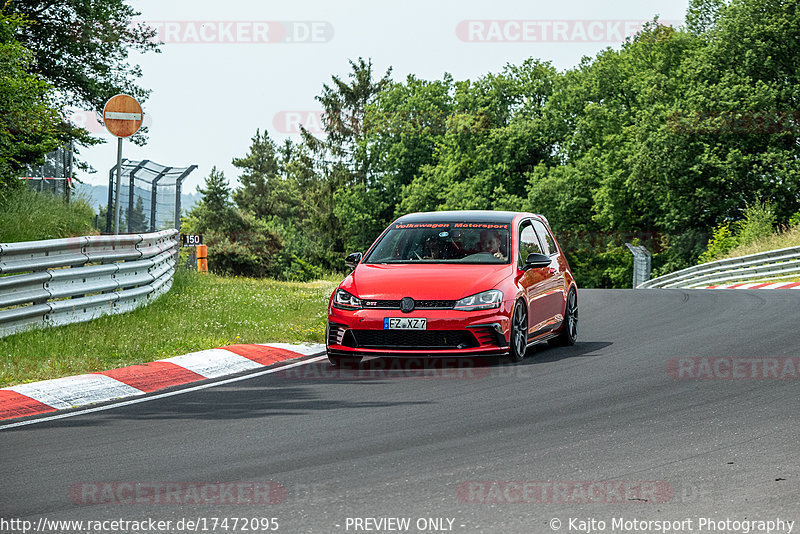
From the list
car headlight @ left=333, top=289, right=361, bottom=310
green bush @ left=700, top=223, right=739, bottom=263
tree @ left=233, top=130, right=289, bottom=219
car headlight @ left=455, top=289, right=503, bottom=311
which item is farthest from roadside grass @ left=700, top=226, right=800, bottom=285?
tree @ left=233, top=130, right=289, bottom=219

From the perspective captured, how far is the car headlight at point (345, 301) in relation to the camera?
10.6m

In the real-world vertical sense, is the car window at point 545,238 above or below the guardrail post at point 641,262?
above

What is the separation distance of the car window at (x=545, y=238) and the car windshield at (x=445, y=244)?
1.03 m

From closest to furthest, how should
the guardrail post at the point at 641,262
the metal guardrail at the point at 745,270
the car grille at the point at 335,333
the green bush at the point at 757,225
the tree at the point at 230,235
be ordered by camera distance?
1. the car grille at the point at 335,333
2. the metal guardrail at the point at 745,270
3. the green bush at the point at 757,225
4. the guardrail post at the point at 641,262
5. the tree at the point at 230,235

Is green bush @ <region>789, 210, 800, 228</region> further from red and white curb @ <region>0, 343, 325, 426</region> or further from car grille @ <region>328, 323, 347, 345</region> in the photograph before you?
car grille @ <region>328, 323, 347, 345</region>

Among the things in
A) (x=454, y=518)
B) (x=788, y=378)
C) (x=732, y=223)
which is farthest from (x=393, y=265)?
(x=732, y=223)

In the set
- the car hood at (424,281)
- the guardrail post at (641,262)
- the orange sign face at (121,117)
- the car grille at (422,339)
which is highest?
the orange sign face at (121,117)

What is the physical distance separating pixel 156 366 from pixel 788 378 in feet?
19.5

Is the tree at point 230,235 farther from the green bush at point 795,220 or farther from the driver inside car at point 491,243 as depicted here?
the driver inside car at point 491,243

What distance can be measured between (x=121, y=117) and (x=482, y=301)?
22.5ft

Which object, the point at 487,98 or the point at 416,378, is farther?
the point at 487,98

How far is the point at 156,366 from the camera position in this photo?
10102mm

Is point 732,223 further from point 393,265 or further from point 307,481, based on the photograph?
point 307,481

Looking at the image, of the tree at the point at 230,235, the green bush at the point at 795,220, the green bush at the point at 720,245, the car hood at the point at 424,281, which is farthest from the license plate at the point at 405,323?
the tree at the point at 230,235
